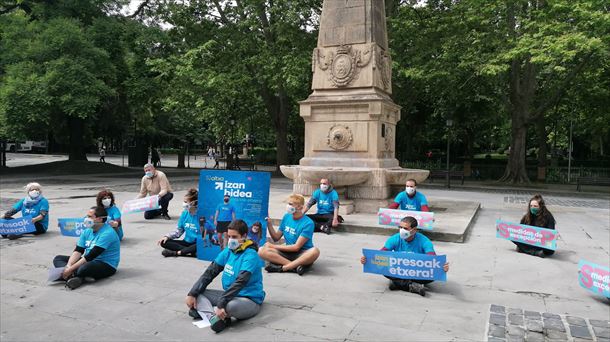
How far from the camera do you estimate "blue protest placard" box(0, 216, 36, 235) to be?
8922 mm

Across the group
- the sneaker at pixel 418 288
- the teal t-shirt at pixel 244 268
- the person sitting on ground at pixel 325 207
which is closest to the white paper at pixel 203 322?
the teal t-shirt at pixel 244 268

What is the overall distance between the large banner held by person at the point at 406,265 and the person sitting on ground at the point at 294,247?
953 millimetres

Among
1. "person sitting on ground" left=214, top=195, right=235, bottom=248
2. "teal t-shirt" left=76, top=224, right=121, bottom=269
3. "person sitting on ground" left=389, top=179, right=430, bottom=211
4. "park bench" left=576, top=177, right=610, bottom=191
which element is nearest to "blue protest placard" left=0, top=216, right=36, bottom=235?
"teal t-shirt" left=76, top=224, right=121, bottom=269

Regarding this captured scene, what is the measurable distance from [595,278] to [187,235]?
580 centimetres

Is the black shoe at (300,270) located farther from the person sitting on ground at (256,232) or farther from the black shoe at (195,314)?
the black shoe at (195,314)

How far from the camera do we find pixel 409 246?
5945 millimetres

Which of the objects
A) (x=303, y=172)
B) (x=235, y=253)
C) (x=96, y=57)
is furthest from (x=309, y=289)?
Result: (x=96, y=57)

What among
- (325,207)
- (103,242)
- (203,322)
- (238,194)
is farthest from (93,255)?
(325,207)

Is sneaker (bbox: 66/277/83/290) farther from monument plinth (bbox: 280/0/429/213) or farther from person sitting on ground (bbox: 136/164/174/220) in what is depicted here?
monument plinth (bbox: 280/0/429/213)

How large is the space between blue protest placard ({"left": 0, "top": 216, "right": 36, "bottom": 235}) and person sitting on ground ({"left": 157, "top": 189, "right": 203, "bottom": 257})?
3301 millimetres

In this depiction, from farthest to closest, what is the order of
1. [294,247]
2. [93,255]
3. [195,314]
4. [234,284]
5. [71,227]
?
[71,227] → [294,247] → [93,255] → [195,314] → [234,284]

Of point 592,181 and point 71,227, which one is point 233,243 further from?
point 592,181

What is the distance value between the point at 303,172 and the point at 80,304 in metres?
6.69

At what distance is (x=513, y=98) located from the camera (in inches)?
1026
